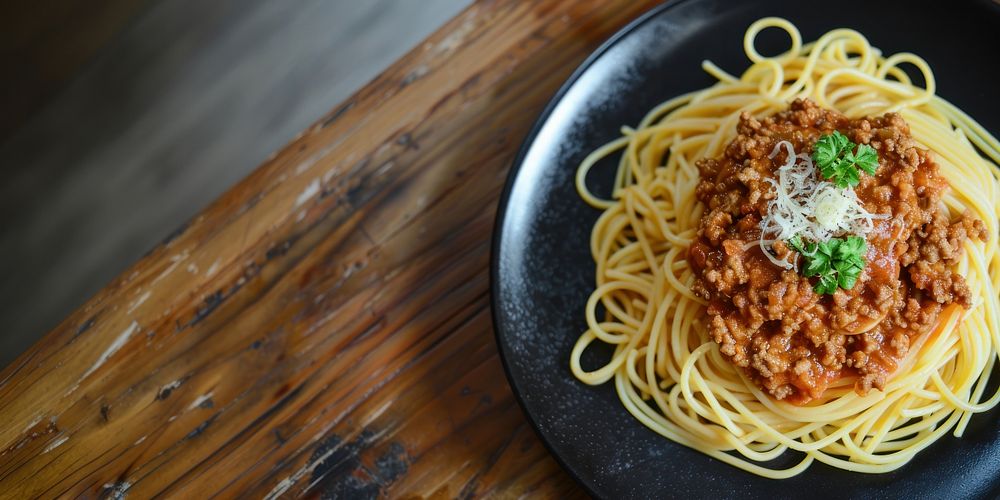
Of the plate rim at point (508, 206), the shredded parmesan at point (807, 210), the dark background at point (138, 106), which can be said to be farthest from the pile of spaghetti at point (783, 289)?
the dark background at point (138, 106)

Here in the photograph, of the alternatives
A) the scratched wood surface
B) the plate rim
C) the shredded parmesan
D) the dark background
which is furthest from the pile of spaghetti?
the dark background

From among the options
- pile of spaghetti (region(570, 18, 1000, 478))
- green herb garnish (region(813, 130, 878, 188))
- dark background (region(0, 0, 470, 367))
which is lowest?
pile of spaghetti (region(570, 18, 1000, 478))

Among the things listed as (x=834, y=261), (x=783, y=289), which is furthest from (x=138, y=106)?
(x=834, y=261)

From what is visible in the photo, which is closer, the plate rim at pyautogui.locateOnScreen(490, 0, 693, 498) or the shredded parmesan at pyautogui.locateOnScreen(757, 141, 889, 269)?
the shredded parmesan at pyautogui.locateOnScreen(757, 141, 889, 269)

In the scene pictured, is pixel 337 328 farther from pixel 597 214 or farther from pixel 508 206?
pixel 597 214

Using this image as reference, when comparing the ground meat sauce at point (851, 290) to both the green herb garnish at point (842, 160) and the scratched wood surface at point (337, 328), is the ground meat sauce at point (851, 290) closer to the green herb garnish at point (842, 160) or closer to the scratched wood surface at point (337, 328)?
the green herb garnish at point (842, 160)

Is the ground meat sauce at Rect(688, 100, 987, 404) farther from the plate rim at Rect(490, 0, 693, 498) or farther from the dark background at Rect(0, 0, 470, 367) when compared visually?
the dark background at Rect(0, 0, 470, 367)

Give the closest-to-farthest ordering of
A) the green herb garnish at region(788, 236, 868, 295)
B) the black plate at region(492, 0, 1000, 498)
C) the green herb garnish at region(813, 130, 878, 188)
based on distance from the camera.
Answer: the green herb garnish at region(788, 236, 868, 295) < the green herb garnish at region(813, 130, 878, 188) < the black plate at region(492, 0, 1000, 498)
